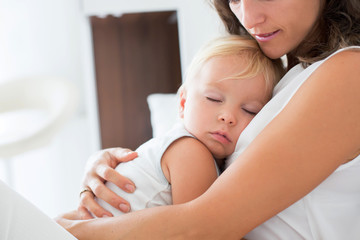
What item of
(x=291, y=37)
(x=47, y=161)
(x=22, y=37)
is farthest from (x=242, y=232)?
(x=22, y=37)

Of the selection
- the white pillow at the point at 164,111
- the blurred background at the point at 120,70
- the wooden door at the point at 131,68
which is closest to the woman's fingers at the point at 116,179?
the white pillow at the point at 164,111

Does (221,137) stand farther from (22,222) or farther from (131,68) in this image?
(131,68)

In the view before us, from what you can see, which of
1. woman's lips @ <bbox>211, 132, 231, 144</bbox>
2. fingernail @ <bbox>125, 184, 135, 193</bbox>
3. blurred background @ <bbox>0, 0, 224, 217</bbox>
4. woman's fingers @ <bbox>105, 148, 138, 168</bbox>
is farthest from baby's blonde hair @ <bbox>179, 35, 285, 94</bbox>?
blurred background @ <bbox>0, 0, 224, 217</bbox>

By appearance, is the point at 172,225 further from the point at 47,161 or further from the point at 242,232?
the point at 47,161

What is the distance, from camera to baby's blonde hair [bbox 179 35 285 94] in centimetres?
114

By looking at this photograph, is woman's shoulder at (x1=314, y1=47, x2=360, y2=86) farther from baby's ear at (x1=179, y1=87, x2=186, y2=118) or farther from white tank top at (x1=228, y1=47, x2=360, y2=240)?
baby's ear at (x1=179, y1=87, x2=186, y2=118)

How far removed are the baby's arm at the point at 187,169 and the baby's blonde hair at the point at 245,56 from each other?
238 millimetres

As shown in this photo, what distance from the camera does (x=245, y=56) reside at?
115 centimetres

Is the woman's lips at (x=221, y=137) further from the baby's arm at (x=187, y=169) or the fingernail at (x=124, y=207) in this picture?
the fingernail at (x=124, y=207)

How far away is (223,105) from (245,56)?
0.52ft

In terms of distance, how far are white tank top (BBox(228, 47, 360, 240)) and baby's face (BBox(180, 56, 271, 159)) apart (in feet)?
0.53

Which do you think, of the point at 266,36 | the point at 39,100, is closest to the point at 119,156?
the point at 266,36

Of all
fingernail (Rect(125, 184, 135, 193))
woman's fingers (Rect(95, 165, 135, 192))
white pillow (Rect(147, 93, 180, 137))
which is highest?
woman's fingers (Rect(95, 165, 135, 192))

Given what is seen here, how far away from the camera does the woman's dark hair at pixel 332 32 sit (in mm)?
1035
